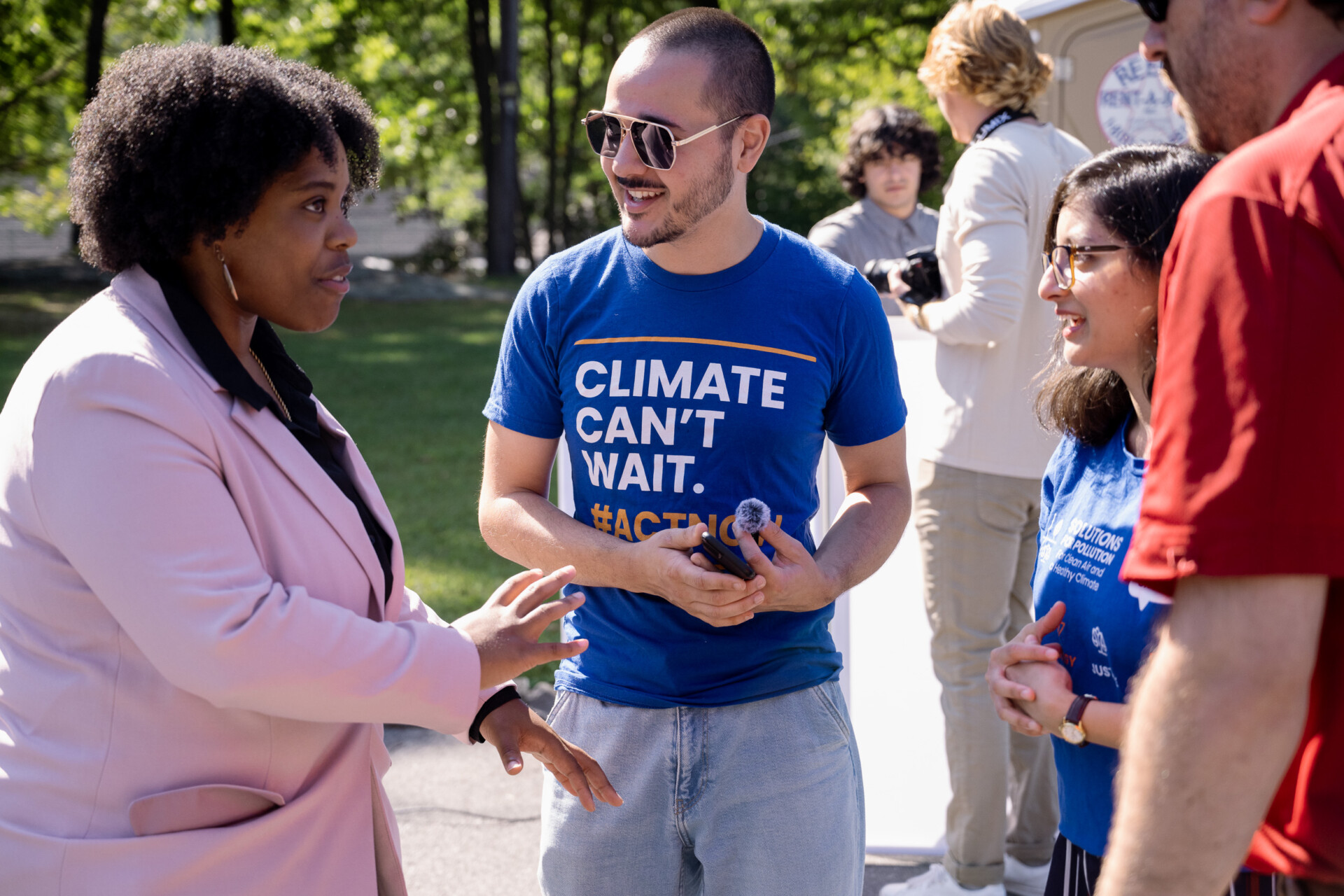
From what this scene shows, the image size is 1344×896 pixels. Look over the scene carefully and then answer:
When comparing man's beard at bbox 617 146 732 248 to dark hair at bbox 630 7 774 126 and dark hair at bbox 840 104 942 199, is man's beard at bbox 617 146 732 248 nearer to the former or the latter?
dark hair at bbox 630 7 774 126

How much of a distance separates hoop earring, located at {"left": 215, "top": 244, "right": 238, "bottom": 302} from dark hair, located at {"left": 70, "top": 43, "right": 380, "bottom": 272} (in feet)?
0.11

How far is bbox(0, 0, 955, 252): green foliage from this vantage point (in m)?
22.1

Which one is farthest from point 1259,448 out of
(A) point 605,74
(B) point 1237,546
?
(A) point 605,74

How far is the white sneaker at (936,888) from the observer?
3.75 metres

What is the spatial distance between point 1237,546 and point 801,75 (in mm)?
28019

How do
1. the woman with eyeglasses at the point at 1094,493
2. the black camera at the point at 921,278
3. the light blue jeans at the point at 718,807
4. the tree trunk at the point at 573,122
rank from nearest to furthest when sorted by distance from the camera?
the woman with eyeglasses at the point at 1094,493 < the light blue jeans at the point at 718,807 < the black camera at the point at 921,278 < the tree trunk at the point at 573,122

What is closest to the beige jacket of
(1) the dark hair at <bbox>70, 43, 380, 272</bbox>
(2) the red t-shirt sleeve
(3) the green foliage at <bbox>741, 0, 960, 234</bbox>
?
(1) the dark hair at <bbox>70, 43, 380, 272</bbox>

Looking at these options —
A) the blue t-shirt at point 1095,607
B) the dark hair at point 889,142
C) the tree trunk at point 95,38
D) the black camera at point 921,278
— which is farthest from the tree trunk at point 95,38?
the blue t-shirt at point 1095,607

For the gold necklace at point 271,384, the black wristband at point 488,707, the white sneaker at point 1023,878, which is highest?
the gold necklace at point 271,384

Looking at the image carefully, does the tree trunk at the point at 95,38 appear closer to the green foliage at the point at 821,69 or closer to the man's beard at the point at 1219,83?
the green foliage at the point at 821,69

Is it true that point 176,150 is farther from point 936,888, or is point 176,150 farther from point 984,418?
point 936,888

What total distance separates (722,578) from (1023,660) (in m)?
0.56

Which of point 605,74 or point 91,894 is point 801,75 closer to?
point 605,74

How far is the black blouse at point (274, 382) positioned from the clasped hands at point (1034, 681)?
1095 mm
